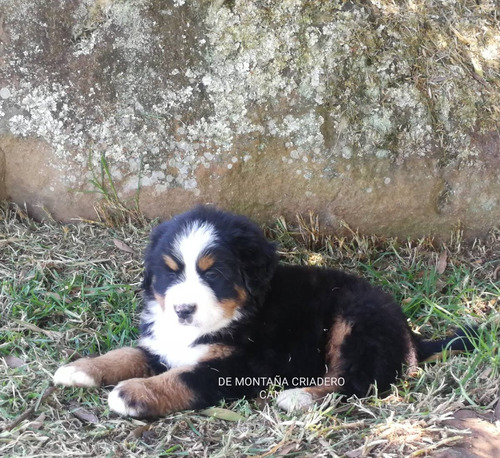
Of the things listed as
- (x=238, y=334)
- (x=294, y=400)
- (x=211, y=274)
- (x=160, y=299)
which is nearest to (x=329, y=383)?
(x=294, y=400)

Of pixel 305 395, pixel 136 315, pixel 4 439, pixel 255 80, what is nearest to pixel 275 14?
pixel 255 80

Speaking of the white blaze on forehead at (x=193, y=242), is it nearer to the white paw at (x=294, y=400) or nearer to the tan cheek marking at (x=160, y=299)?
the tan cheek marking at (x=160, y=299)

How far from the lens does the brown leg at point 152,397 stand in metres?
3.11

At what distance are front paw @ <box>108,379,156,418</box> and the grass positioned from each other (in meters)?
0.05

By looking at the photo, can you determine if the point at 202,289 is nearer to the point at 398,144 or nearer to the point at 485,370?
the point at 485,370

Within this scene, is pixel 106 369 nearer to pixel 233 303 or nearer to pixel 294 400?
pixel 233 303

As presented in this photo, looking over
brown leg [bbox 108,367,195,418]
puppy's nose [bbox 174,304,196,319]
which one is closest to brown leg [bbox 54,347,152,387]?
brown leg [bbox 108,367,195,418]

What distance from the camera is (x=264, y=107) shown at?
14.5 feet

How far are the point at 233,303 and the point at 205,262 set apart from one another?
0.25 m

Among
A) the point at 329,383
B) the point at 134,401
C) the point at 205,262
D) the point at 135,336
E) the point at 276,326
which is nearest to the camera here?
the point at 134,401

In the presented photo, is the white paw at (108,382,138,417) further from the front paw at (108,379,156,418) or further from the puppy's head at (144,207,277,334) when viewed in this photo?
the puppy's head at (144,207,277,334)

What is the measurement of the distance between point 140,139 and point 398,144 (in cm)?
163

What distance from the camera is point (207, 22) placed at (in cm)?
441

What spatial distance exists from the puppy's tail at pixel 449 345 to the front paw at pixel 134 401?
1.35 metres
